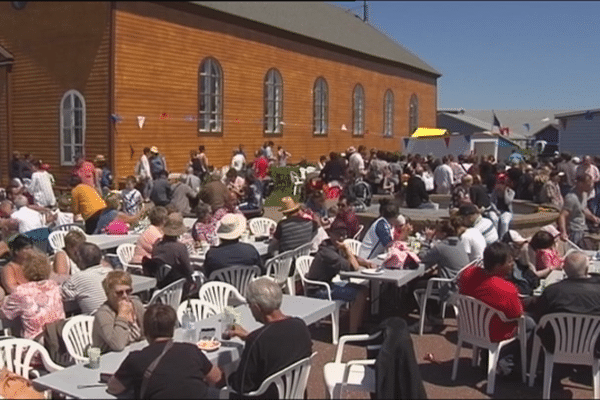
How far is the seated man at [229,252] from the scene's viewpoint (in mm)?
6395

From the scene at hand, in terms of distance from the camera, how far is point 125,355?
3971 mm

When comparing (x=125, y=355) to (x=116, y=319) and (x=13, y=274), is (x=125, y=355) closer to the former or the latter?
(x=116, y=319)

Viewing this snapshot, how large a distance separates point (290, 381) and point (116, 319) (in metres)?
1.22

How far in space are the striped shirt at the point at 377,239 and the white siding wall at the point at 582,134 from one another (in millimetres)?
2112

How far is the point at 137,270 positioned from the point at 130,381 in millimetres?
3753

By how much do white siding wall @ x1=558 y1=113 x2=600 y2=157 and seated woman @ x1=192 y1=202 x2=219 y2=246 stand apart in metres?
4.01

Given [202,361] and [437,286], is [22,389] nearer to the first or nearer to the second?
[202,361]

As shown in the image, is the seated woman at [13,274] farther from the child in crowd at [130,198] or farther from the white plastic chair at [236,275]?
the child in crowd at [130,198]

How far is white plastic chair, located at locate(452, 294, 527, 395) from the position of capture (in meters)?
4.84

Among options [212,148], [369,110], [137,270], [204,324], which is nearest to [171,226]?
[137,270]

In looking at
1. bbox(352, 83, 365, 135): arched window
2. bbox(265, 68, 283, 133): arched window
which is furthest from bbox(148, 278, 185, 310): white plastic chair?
bbox(352, 83, 365, 135): arched window

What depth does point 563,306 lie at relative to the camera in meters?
4.67

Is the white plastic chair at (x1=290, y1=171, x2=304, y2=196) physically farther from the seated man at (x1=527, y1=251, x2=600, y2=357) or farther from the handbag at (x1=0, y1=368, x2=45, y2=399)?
the handbag at (x1=0, y1=368, x2=45, y2=399)

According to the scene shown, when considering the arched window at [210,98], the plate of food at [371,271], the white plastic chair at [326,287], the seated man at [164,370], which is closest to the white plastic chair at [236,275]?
the white plastic chair at [326,287]
